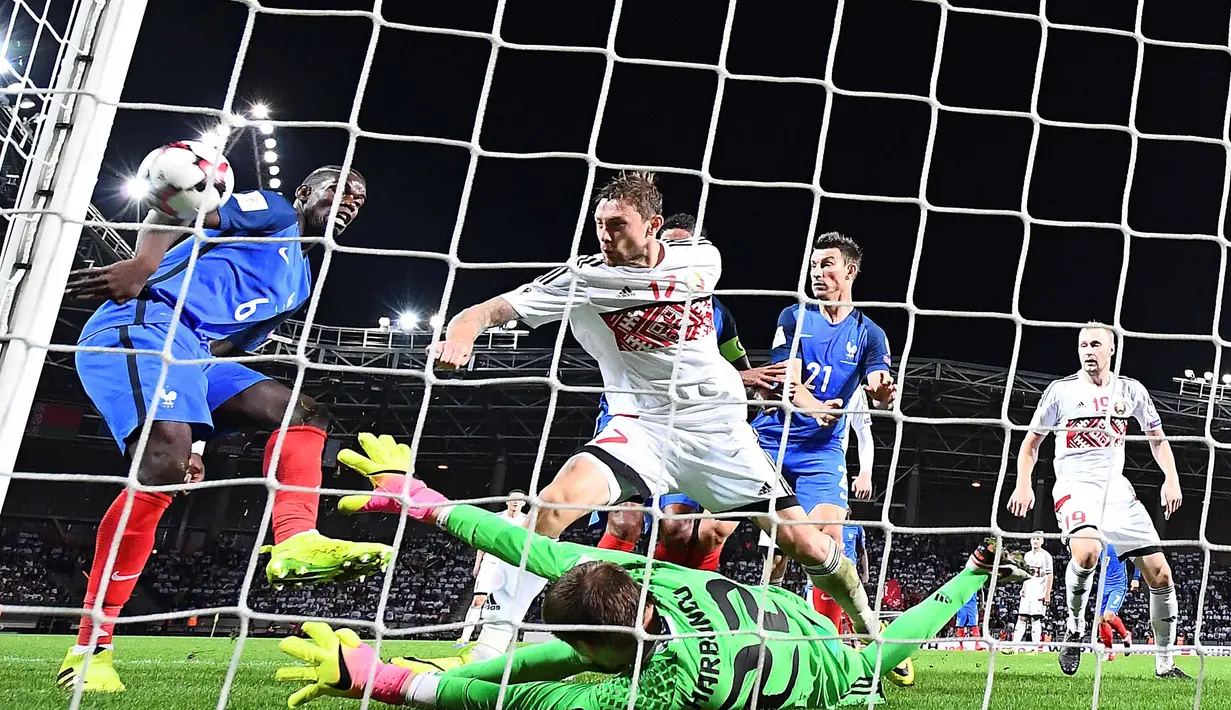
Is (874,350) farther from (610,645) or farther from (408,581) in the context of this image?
(408,581)

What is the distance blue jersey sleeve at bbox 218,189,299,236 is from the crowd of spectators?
450 inches

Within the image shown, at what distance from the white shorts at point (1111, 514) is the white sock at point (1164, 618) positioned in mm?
258

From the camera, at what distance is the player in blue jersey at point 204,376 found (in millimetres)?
2504

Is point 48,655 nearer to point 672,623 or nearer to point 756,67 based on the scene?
point 672,623

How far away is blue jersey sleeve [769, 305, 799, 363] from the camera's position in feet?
12.8

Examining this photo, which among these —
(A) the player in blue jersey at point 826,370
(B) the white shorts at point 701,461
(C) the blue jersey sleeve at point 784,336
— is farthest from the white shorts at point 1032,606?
(B) the white shorts at point 701,461

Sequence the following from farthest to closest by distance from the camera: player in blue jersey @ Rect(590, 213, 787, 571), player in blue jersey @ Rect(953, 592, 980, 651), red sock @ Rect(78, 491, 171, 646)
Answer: player in blue jersey @ Rect(953, 592, 980, 651) → player in blue jersey @ Rect(590, 213, 787, 571) → red sock @ Rect(78, 491, 171, 646)

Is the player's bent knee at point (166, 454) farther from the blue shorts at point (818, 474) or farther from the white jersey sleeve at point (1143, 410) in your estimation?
the white jersey sleeve at point (1143, 410)

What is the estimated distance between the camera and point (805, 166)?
11891 mm

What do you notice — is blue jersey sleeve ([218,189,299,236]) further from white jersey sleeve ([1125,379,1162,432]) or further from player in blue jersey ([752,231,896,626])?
white jersey sleeve ([1125,379,1162,432])

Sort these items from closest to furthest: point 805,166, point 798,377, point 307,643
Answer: point 307,643
point 798,377
point 805,166

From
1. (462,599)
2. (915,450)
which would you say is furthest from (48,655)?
(915,450)

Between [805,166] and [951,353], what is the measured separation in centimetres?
480

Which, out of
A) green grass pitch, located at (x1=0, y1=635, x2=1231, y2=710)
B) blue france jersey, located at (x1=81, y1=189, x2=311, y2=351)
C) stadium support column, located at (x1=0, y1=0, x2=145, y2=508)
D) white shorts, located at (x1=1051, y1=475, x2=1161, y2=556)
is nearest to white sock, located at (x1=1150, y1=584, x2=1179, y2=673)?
green grass pitch, located at (x1=0, y1=635, x2=1231, y2=710)
